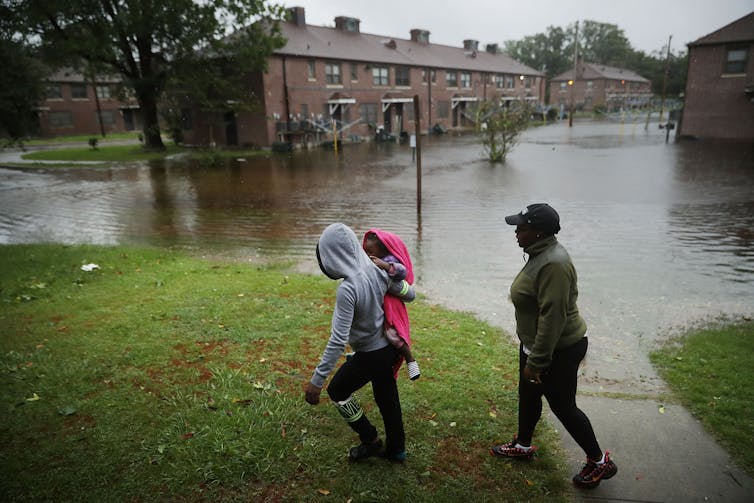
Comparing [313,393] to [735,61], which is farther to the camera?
[735,61]

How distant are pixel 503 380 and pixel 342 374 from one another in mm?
2206

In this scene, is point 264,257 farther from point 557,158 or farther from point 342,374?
point 557,158

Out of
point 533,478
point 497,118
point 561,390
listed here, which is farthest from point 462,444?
point 497,118

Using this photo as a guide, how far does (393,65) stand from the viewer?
44781mm

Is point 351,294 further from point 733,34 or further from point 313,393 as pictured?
point 733,34

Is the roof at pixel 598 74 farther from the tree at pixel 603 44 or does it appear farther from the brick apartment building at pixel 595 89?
the tree at pixel 603 44

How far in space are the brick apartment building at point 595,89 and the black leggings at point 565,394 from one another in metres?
87.3

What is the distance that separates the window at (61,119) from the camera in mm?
51062

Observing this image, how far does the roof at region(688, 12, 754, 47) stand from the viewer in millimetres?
32125

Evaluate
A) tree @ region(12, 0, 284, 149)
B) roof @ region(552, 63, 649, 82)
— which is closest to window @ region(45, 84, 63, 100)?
tree @ region(12, 0, 284, 149)

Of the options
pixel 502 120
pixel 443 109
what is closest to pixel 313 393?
pixel 502 120

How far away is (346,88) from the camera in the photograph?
1587 inches

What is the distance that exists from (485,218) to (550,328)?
10677 mm

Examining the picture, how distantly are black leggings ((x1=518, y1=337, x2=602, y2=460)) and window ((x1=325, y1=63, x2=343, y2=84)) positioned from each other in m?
38.4
